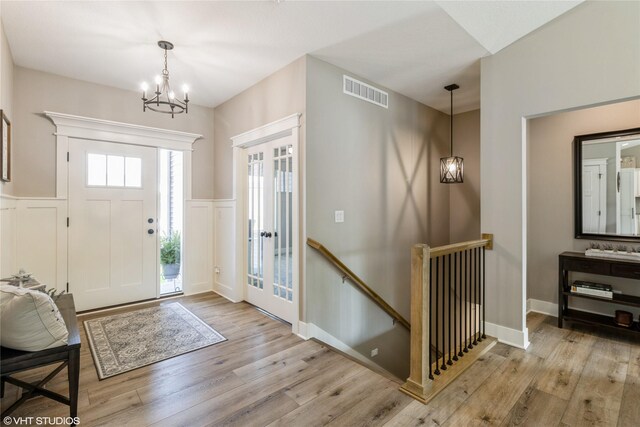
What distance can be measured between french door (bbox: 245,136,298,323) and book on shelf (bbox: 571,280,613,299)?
120 inches

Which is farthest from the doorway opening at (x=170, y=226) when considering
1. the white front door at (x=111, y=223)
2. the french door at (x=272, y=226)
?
the french door at (x=272, y=226)

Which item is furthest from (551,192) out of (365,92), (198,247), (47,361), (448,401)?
(47,361)

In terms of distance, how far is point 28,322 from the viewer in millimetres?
1599

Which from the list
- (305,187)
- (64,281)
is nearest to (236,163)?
(305,187)

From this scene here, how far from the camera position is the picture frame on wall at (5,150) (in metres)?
2.60

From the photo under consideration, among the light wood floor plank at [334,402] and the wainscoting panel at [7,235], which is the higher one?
the wainscoting panel at [7,235]

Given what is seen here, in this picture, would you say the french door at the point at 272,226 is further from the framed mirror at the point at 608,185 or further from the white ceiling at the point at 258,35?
the framed mirror at the point at 608,185

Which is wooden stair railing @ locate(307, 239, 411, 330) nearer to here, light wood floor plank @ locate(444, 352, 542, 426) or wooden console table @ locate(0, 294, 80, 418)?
light wood floor plank @ locate(444, 352, 542, 426)

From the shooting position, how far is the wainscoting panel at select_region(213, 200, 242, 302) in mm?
4219

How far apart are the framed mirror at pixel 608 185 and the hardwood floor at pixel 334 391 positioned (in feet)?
3.81

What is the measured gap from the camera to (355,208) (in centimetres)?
348

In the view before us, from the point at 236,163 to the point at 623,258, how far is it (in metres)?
4.44

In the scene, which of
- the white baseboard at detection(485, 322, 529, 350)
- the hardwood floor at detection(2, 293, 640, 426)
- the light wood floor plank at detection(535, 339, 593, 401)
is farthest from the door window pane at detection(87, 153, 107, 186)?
A: the light wood floor plank at detection(535, 339, 593, 401)

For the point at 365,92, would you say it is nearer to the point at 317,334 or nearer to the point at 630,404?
the point at 317,334
